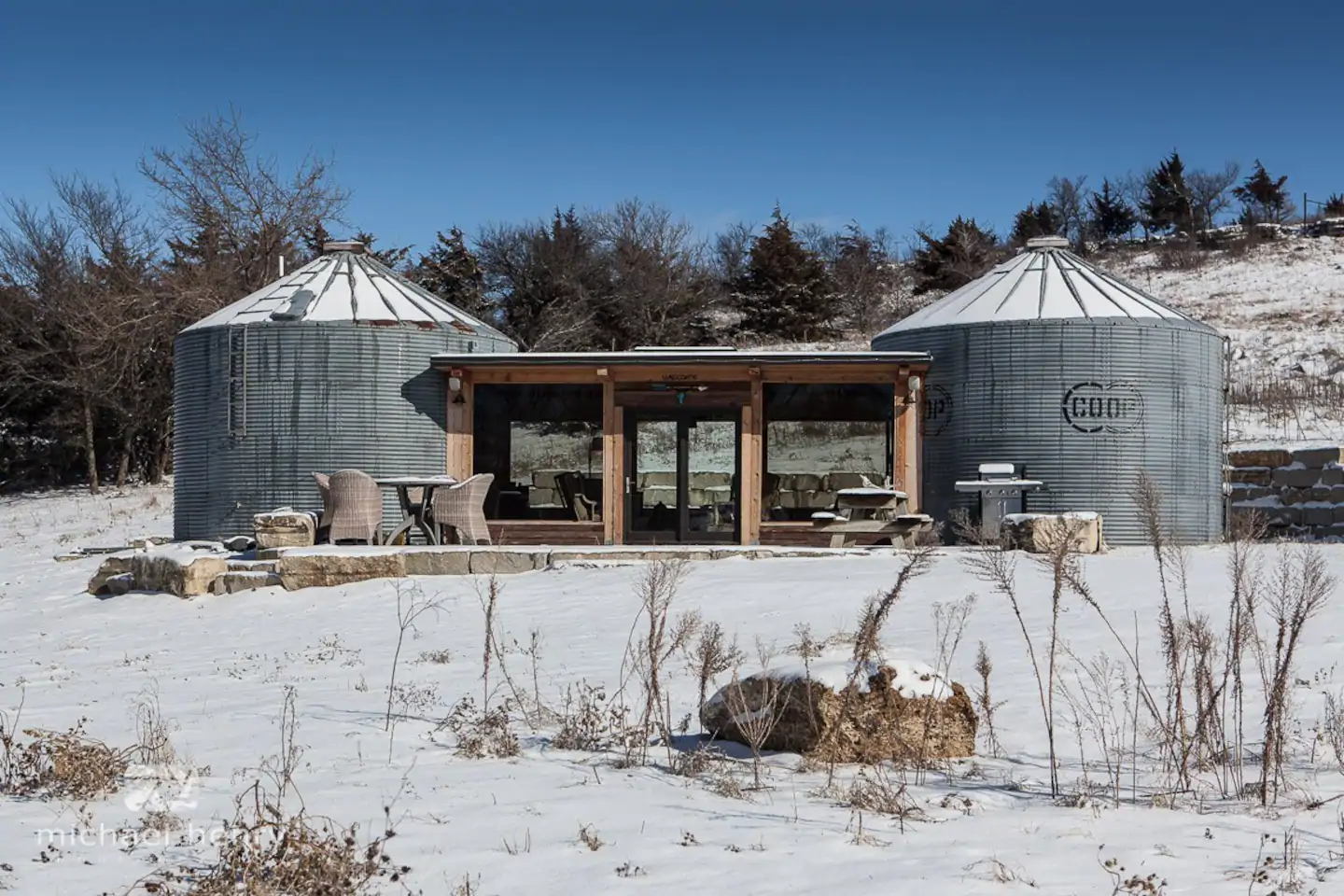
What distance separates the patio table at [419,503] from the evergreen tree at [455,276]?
2053 cm

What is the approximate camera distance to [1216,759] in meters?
5.60

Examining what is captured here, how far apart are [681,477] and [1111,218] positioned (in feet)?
127

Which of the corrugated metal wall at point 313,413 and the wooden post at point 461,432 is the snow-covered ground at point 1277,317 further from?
the corrugated metal wall at point 313,413

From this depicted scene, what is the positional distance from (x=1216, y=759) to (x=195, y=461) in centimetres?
1332

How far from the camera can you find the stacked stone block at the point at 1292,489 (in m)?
16.7

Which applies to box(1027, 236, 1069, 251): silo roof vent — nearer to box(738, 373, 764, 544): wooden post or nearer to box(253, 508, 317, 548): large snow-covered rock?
box(738, 373, 764, 544): wooden post

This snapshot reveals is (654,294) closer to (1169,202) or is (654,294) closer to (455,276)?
(455,276)

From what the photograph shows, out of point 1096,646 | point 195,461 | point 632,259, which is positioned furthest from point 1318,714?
point 632,259

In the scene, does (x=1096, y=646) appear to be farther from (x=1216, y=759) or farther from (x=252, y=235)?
(x=252, y=235)

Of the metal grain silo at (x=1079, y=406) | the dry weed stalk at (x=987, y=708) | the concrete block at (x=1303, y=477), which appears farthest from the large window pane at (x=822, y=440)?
the dry weed stalk at (x=987, y=708)

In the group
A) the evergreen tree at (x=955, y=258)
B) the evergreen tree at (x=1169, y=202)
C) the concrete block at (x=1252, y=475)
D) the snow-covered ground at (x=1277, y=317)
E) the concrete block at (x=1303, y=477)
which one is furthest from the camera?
the evergreen tree at (x=1169, y=202)

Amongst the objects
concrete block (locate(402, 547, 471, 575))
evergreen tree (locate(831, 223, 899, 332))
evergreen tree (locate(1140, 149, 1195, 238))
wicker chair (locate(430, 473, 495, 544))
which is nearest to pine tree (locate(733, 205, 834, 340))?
evergreen tree (locate(831, 223, 899, 332))

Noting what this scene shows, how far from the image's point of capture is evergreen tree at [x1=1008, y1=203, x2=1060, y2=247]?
46.4 metres

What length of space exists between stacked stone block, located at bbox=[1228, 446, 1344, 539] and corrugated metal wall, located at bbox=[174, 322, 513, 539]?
31.0 ft
